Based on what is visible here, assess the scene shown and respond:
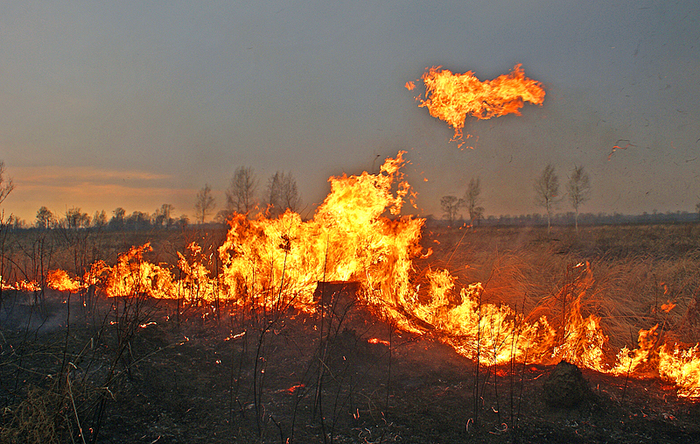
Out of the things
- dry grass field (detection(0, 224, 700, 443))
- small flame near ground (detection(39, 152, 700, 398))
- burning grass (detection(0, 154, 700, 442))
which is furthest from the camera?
small flame near ground (detection(39, 152, 700, 398))

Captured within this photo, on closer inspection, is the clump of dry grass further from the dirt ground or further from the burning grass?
the dirt ground

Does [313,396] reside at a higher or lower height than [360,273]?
lower

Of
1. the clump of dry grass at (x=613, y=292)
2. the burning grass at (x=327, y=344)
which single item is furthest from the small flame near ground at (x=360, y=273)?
the clump of dry grass at (x=613, y=292)

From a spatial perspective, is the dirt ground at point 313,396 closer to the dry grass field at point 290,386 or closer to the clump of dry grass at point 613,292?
the dry grass field at point 290,386

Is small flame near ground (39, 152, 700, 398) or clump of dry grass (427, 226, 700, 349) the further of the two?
clump of dry grass (427, 226, 700, 349)

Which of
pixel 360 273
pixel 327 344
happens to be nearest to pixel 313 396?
pixel 327 344

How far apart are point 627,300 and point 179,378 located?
31.1 ft

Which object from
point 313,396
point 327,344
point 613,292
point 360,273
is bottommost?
point 313,396

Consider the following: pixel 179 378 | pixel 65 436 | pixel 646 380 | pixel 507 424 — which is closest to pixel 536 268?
pixel 646 380

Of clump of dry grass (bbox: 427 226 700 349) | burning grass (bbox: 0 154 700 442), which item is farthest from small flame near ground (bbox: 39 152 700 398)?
clump of dry grass (bbox: 427 226 700 349)

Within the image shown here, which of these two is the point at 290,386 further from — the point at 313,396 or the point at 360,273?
the point at 360,273

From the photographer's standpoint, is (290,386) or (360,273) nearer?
(290,386)

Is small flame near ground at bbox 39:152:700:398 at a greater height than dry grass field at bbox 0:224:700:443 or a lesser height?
greater

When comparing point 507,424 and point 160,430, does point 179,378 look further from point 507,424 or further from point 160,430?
point 507,424
